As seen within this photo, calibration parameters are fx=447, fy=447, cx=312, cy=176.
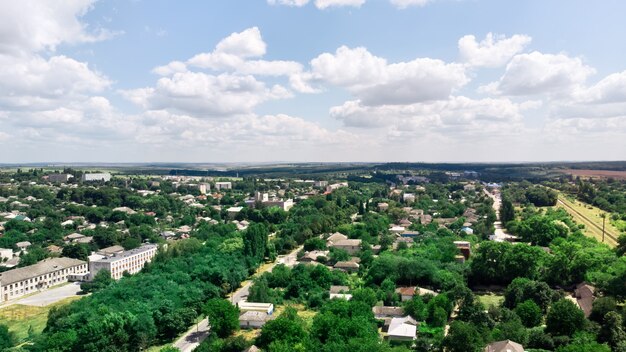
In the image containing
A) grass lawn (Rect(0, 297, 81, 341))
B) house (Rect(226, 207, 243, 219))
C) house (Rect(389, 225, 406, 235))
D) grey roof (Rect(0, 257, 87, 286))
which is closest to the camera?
grass lawn (Rect(0, 297, 81, 341))

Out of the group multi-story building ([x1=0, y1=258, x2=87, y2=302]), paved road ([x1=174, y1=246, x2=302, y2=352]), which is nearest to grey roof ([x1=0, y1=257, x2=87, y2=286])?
multi-story building ([x1=0, y1=258, x2=87, y2=302])

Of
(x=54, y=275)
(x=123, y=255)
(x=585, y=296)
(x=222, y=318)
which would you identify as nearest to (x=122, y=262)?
(x=123, y=255)

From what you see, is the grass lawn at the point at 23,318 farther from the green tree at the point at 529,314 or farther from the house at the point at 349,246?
the green tree at the point at 529,314

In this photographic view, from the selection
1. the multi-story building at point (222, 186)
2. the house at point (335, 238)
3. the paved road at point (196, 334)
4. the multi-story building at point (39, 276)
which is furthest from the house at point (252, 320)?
the multi-story building at point (222, 186)

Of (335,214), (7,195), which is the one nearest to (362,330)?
(335,214)

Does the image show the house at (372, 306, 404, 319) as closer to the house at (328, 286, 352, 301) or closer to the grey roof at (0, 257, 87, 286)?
the house at (328, 286, 352, 301)

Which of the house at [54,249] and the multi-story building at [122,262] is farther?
the house at [54,249]

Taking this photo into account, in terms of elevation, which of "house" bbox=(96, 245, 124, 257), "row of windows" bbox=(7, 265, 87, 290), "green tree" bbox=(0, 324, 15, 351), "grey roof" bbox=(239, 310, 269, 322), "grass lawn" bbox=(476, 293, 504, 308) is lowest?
"row of windows" bbox=(7, 265, 87, 290)
